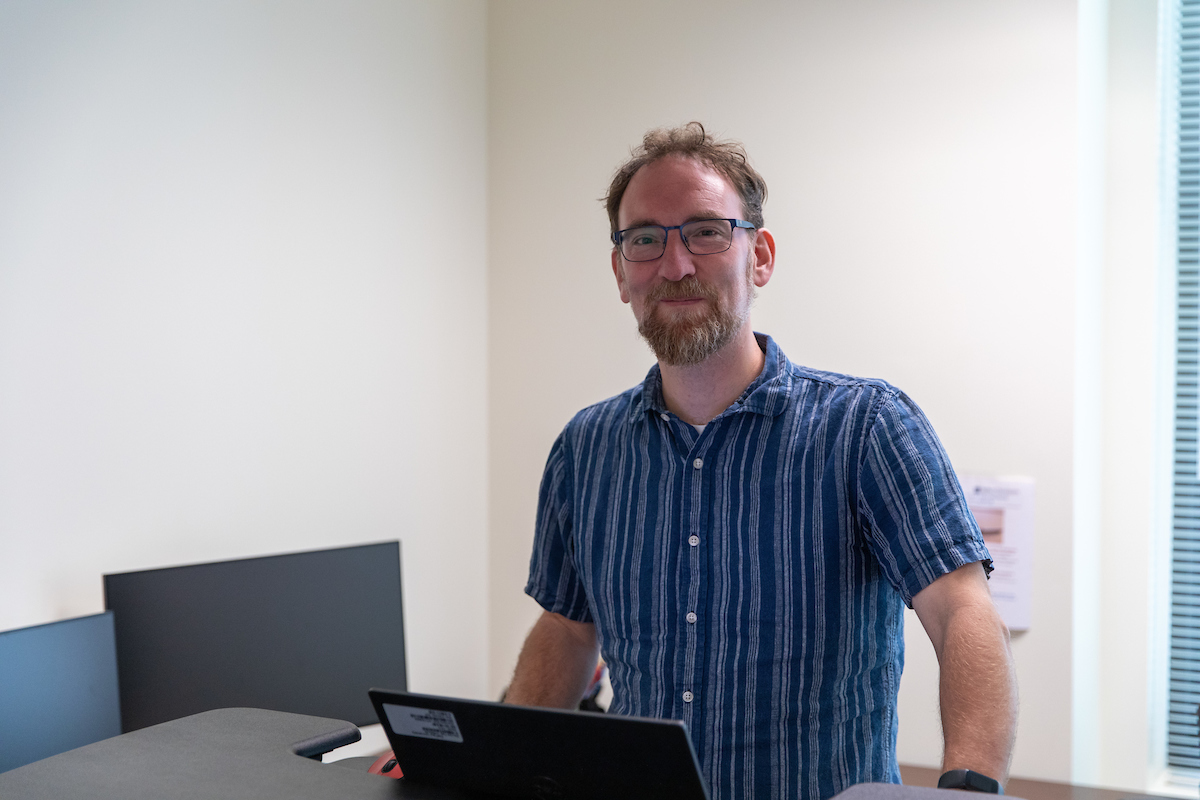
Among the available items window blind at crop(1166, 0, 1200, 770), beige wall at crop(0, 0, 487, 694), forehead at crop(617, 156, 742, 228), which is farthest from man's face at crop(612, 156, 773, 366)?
window blind at crop(1166, 0, 1200, 770)

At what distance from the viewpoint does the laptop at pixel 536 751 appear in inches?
26.7

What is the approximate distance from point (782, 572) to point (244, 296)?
1456 millimetres

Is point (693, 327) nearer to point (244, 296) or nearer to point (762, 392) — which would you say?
point (762, 392)

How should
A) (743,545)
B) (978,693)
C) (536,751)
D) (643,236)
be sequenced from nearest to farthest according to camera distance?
(536,751) → (978,693) → (743,545) → (643,236)

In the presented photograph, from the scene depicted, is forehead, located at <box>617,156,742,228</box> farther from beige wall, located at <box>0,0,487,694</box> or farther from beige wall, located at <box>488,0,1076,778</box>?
beige wall, located at <box>488,0,1076,778</box>

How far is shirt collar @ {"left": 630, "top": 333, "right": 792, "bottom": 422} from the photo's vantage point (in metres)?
1.46

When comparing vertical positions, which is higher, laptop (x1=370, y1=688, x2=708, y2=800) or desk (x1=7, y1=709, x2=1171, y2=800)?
laptop (x1=370, y1=688, x2=708, y2=800)

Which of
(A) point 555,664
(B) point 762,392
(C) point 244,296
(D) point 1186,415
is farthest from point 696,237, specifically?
(D) point 1186,415

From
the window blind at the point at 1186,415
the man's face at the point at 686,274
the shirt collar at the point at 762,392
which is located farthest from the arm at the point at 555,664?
the window blind at the point at 1186,415

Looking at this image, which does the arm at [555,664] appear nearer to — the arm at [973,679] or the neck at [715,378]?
the neck at [715,378]

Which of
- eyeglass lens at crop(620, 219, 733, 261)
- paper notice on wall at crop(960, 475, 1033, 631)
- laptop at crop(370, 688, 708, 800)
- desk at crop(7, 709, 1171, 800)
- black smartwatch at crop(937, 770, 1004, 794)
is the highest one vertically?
eyeglass lens at crop(620, 219, 733, 261)

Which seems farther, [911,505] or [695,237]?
[695,237]

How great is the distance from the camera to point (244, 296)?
226cm

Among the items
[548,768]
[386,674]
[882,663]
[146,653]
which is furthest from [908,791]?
[386,674]
